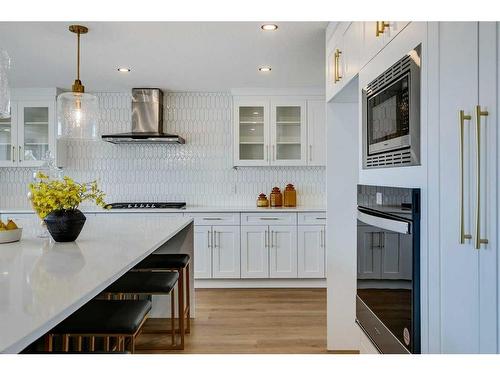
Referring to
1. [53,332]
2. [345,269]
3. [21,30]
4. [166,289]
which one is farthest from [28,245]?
[345,269]

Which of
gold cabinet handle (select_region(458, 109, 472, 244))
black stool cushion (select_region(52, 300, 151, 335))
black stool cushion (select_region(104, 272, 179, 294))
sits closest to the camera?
gold cabinet handle (select_region(458, 109, 472, 244))

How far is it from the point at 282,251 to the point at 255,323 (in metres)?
1.31

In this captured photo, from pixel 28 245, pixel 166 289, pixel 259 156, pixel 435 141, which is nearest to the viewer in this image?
pixel 435 141

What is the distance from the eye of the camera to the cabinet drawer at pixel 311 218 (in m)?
4.65

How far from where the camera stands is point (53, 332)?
5.73 feet

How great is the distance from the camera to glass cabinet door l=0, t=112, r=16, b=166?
4895 mm

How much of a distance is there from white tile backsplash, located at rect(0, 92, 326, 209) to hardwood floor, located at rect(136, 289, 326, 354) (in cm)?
130

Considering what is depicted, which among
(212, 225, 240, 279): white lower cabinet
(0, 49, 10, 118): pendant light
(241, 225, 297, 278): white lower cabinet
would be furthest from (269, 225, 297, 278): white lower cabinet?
(0, 49, 10, 118): pendant light

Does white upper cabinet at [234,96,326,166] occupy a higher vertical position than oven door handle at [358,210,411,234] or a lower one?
higher

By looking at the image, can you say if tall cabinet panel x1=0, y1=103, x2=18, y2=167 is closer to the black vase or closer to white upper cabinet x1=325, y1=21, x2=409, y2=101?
the black vase

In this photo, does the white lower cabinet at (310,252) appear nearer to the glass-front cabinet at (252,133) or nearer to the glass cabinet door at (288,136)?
the glass cabinet door at (288,136)

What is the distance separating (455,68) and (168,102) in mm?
4402

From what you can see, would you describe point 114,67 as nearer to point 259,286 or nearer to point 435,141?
point 259,286

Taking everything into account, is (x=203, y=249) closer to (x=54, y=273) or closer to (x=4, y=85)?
(x=4, y=85)
